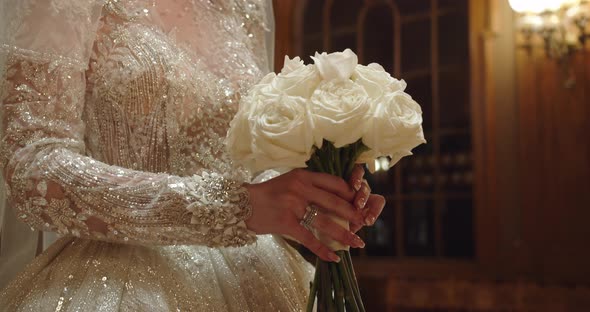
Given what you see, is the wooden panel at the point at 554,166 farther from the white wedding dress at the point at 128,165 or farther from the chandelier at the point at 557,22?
the white wedding dress at the point at 128,165

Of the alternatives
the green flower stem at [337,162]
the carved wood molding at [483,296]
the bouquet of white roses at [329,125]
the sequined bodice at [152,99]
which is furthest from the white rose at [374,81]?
the carved wood molding at [483,296]

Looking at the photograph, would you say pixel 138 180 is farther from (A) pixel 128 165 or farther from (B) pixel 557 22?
(B) pixel 557 22

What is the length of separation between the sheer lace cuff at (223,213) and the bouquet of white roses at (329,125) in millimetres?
60

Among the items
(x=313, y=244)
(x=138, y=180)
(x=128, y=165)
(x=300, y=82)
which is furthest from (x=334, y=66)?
(x=128, y=165)

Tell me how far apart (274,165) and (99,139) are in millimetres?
436

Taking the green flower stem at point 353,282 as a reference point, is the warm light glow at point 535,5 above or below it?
above

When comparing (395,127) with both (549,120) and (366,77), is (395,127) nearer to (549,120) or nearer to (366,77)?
(366,77)

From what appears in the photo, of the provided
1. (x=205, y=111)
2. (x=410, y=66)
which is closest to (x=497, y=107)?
(x=410, y=66)

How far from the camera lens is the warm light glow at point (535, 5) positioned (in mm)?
4734

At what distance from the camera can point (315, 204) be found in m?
1.04

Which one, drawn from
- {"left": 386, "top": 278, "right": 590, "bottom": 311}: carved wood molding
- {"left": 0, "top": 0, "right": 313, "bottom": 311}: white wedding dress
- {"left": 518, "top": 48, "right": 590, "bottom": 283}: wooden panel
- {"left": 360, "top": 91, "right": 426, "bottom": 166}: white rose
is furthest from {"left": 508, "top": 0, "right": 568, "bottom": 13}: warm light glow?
{"left": 360, "top": 91, "right": 426, "bottom": 166}: white rose

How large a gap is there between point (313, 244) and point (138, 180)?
32cm

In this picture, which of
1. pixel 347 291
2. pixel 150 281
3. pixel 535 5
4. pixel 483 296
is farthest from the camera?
pixel 483 296

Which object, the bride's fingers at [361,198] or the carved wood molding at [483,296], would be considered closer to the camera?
the bride's fingers at [361,198]
